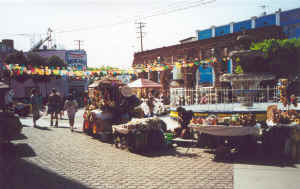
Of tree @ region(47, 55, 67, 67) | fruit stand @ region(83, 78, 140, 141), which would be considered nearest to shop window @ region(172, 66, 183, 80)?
tree @ region(47, 55, 67, 67)

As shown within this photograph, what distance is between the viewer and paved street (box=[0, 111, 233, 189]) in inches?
212

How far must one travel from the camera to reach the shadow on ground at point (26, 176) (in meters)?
5.24

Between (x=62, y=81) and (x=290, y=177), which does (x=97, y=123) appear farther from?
(x=62, y=81)

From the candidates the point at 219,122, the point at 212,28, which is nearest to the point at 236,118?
the point at 219,122

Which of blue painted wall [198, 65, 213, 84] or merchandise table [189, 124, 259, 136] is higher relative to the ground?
blue painted wall [198, 65, 213, 84]

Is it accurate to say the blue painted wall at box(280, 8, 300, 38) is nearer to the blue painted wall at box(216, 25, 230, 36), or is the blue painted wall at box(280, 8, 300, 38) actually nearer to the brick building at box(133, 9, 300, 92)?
the brick building at box(133, 9, 300, 92)

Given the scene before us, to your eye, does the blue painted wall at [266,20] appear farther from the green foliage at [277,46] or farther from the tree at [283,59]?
the tree at [283,59]

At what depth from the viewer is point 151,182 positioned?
5.45 meters

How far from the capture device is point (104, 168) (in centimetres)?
645

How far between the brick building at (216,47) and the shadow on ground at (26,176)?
81.1 ft

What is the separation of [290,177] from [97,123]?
7.18 m

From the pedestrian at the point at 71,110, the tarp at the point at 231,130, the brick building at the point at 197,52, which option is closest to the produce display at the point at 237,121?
the tarp at the point at 231,130

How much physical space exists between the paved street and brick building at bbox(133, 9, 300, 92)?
75.5 feet

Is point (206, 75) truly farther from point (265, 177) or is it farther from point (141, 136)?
point (265, 177)
